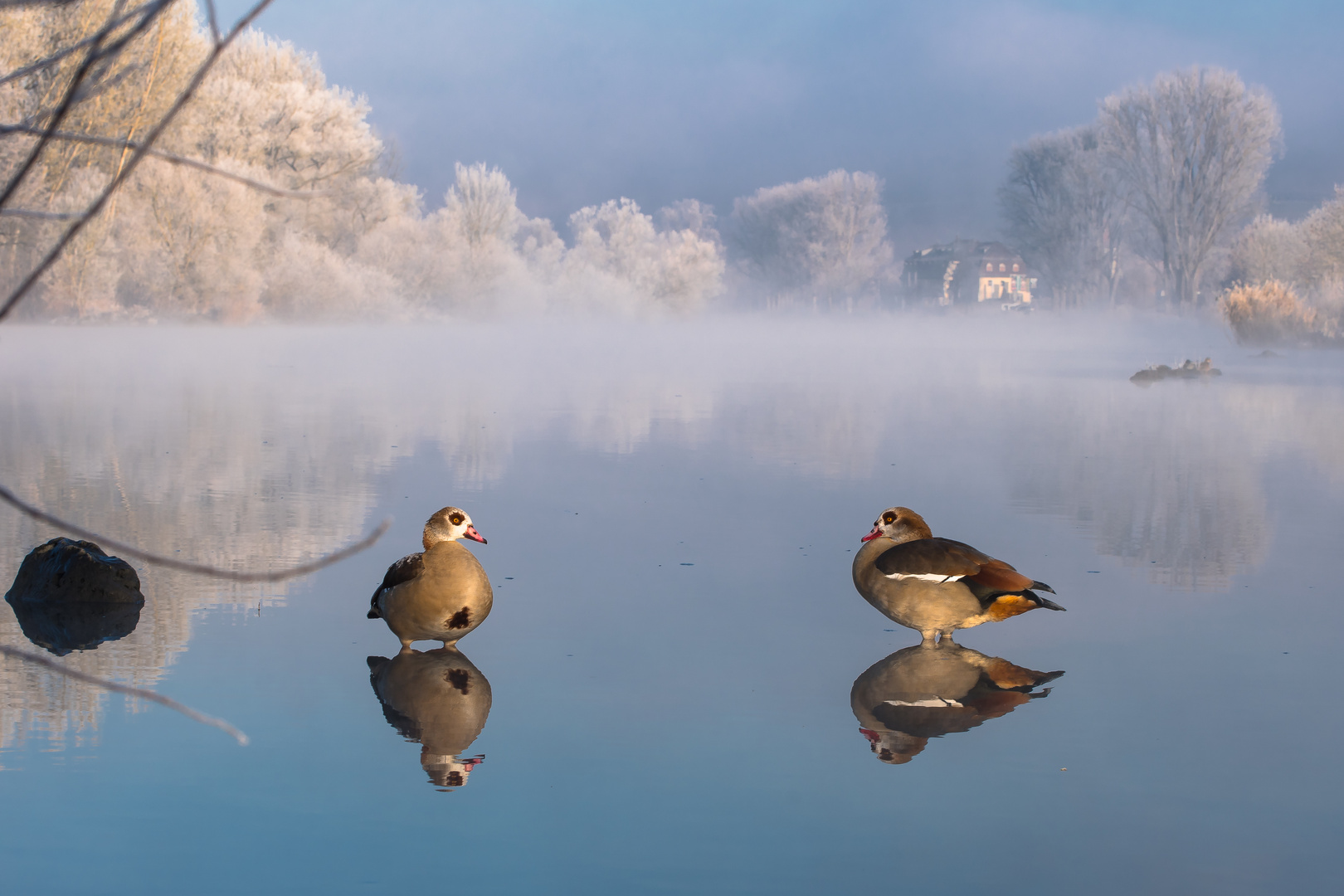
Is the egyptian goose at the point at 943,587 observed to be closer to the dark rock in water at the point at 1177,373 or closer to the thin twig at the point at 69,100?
the thin twig at the point at 69,100

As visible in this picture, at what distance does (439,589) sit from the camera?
18.5 ft

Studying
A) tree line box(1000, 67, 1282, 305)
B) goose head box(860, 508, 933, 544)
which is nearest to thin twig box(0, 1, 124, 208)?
goose head box(860, 508, 933, 544)

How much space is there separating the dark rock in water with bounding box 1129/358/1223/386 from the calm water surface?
13.2 metres

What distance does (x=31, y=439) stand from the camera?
1414 cm

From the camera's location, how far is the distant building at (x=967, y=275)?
12212cm

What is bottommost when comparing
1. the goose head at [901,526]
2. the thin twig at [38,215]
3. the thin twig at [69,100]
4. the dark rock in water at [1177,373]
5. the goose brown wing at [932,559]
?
the goose brown wing at [932,559]

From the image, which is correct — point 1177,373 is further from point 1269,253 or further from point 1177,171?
point 1177,171

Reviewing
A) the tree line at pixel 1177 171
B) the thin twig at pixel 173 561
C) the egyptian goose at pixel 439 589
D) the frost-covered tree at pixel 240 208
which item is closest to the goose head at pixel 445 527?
the egyptian goose at pixel 439 589

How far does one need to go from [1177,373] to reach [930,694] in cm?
2464

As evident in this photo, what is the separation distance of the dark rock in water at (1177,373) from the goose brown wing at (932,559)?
887 inches

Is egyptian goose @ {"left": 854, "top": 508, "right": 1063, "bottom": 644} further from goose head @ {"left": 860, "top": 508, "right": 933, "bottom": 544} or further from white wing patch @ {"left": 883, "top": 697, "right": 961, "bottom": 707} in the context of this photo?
white wing patch @ {"left": 883, "top": 697, "right": 961, "bottom": 707}

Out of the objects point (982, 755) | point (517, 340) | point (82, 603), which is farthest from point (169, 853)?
point (517, 340)

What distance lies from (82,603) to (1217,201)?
6852 cm

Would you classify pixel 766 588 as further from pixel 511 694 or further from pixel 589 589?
pixel 511 694
